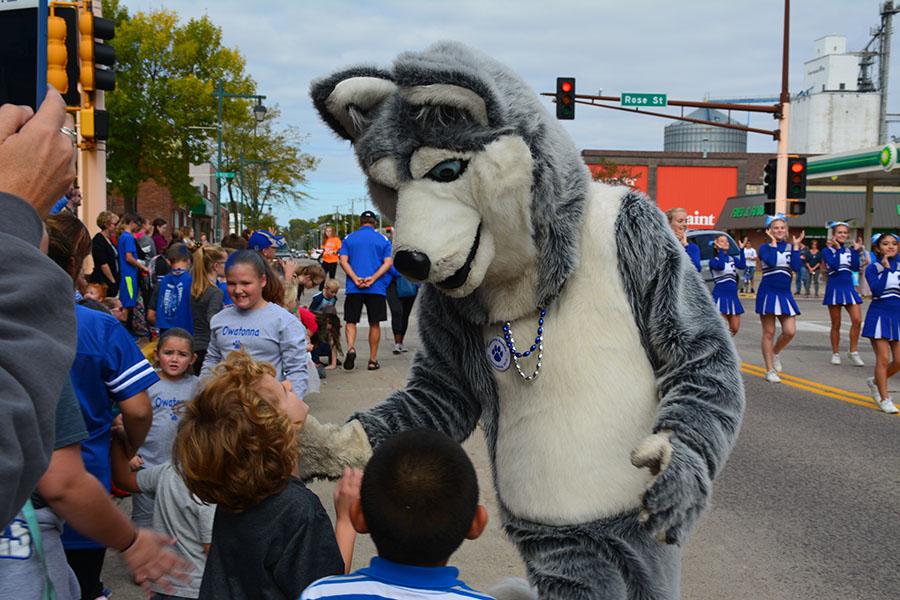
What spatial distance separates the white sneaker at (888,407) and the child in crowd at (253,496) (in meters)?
7.79

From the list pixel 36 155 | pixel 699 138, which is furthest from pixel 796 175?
pixel 699 138

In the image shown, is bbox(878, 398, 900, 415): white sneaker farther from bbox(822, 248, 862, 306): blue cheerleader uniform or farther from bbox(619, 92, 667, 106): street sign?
bbox(619, 92, 667, 106): street sign

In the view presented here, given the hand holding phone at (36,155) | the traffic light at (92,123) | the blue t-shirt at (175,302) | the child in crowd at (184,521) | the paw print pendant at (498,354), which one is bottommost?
the child in crowd at (184,521)

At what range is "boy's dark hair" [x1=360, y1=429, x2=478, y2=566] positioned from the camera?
1840 millimetres

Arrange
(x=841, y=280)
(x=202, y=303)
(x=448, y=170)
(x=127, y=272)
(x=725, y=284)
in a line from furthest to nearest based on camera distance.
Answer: (x=725, y=284), (x=127, y=272), (x=841, y=280), (x=202, y=303), (x=448, y=170)

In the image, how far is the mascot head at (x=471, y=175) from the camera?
2.33 meters

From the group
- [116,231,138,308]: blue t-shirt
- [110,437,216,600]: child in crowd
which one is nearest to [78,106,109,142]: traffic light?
[116,231,138,308]: blue t-shirt

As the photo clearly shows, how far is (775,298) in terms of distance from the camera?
10.9 meters

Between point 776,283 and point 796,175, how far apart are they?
32.5 feet

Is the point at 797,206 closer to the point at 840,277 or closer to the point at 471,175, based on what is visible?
the point at 840,277

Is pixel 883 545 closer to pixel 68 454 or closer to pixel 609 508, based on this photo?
pixel 609 508

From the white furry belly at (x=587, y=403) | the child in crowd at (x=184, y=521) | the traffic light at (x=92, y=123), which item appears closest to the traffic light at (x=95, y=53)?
the traffic light at (x=92, y=123)

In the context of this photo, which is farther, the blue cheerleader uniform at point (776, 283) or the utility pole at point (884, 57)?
the utility pole at point (884, 57)

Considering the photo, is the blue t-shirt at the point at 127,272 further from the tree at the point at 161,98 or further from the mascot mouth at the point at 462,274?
the tree at the point at 161,98
